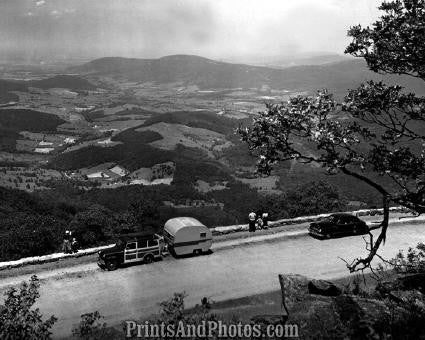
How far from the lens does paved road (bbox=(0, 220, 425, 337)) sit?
20.3 meters

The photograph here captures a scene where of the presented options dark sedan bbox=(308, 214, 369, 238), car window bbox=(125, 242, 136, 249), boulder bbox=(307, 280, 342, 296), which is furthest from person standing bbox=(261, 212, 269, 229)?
boulder bbox=(307, 280, 342, 296)

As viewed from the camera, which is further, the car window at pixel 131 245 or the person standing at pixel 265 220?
the person standing at pixel 265 220

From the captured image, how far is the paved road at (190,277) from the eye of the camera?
2028 centimetres

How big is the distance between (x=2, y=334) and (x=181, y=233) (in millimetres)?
14291

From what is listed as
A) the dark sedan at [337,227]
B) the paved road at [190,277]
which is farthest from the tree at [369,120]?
the dark sedan at [337,227]

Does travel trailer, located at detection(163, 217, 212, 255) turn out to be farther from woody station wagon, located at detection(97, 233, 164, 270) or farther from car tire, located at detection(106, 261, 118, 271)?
car tire, located at detection(106, 261, 118, 271)

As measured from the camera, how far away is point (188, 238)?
1006 inches

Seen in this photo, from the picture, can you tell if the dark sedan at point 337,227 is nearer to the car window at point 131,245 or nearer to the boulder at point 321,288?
the boulder at point 321,288

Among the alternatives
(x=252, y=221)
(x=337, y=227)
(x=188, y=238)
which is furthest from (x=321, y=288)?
(x=337, y=227)

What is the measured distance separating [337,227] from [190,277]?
460 inches

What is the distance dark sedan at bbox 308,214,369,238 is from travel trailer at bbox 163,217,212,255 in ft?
26.3

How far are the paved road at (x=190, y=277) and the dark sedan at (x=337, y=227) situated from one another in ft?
2.34

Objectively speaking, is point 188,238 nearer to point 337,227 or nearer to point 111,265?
point 111,265

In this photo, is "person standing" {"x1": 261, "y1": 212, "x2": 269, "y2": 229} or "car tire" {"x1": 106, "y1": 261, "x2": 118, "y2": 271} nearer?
"car tire" {"x1": 106, "y1": 261, "x2": 118, "y2": 271}
